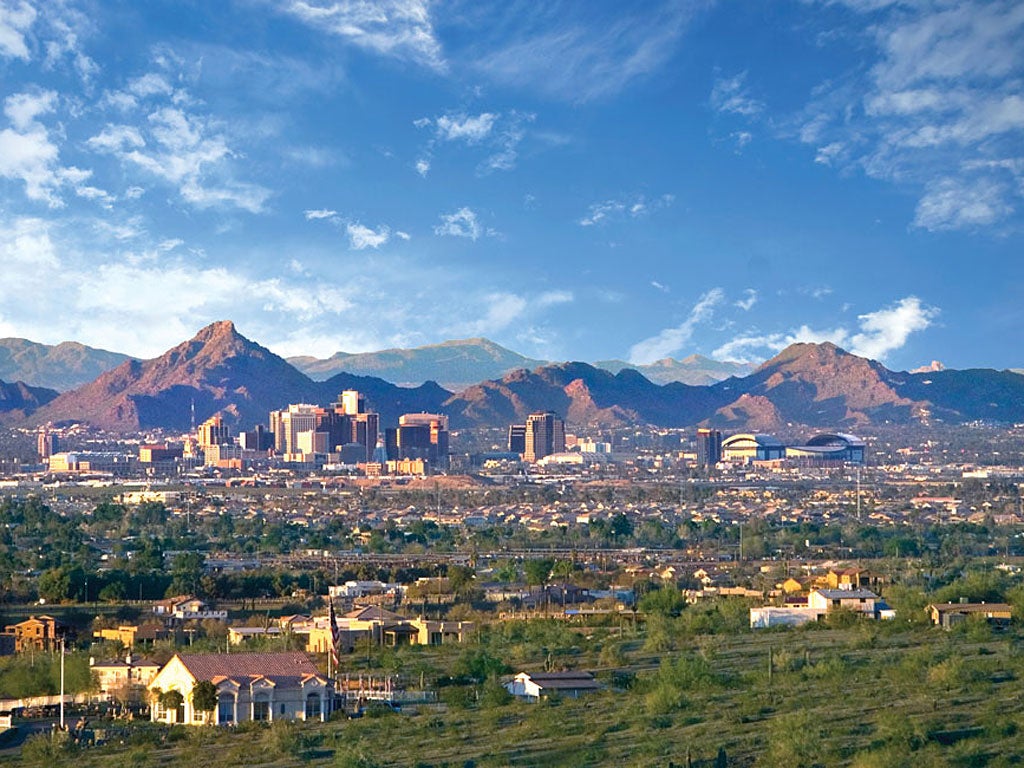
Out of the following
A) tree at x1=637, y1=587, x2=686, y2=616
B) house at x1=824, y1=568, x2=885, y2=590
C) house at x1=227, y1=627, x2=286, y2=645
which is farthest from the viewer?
house at x1=824, y1=568, x2=885, y2=590

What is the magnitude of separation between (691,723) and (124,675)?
608 inches

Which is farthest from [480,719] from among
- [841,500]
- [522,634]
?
[841,500]

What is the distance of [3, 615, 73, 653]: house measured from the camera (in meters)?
54.6

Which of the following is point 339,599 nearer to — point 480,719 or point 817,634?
point 817,634

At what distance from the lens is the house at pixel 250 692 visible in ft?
129

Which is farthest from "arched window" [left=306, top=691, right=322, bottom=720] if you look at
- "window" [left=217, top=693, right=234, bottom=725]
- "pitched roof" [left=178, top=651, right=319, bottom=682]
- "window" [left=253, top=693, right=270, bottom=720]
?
"window" [left=217, top=693, right=234, bottom=725]

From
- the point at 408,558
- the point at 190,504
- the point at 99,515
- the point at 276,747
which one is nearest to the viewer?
the point at 276,747

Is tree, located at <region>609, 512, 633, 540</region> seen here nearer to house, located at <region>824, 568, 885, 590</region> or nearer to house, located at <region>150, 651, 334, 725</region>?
house, located at <region>824, 568, 885, 590</region>

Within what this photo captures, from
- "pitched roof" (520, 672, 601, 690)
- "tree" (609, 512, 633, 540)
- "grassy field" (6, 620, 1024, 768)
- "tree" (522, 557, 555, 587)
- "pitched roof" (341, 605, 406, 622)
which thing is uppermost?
"tree" (609, 512, 633, 540)

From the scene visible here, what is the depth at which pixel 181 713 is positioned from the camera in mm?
39531

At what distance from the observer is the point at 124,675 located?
45.4m

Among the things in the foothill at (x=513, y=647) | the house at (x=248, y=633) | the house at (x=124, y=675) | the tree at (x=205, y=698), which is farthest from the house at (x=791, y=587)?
the tree at (x=205, y=698)

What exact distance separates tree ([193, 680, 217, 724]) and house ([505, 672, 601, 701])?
253 inches

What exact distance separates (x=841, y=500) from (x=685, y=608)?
340ft
